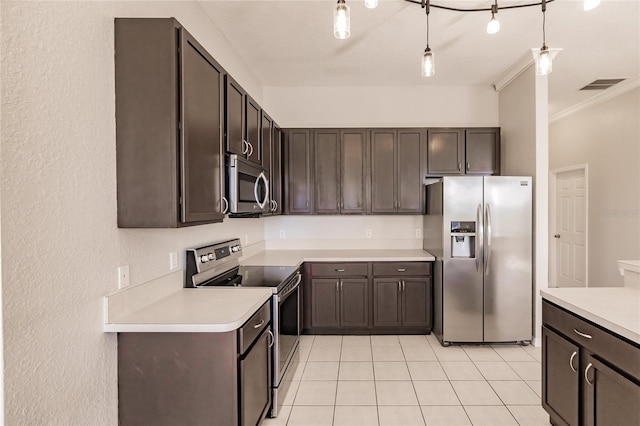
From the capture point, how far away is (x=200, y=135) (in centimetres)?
188

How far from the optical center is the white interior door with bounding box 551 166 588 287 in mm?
5243

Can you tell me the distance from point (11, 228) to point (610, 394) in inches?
96.2

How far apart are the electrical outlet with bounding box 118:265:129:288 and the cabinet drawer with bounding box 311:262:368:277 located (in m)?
2.28

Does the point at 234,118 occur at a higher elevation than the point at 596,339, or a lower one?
higher

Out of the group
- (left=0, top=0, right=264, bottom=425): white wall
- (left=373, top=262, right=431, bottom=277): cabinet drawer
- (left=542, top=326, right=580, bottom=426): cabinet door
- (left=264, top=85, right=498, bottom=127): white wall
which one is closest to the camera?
(left=0, top=0, right=264, bottom=425): white wall

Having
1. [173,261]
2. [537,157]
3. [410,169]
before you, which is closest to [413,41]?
[410,169]

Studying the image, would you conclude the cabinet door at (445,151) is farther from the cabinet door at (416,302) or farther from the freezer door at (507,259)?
the cabinet door at (416,302)

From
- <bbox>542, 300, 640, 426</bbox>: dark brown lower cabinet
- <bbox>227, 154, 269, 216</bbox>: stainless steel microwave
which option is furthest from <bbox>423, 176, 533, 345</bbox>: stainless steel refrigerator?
<bbox>227, 154, 269, 216</bbox>: stainless steel microwave

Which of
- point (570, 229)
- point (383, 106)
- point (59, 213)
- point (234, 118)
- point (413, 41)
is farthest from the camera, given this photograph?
point (570, 229)

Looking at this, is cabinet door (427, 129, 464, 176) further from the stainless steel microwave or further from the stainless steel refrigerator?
the stainless steel microwave

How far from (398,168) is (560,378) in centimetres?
258

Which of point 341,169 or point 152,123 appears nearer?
point 152,123

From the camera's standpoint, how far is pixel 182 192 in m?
1.70

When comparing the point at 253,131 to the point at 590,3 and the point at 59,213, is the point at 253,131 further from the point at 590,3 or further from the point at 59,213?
the point at 590,3
